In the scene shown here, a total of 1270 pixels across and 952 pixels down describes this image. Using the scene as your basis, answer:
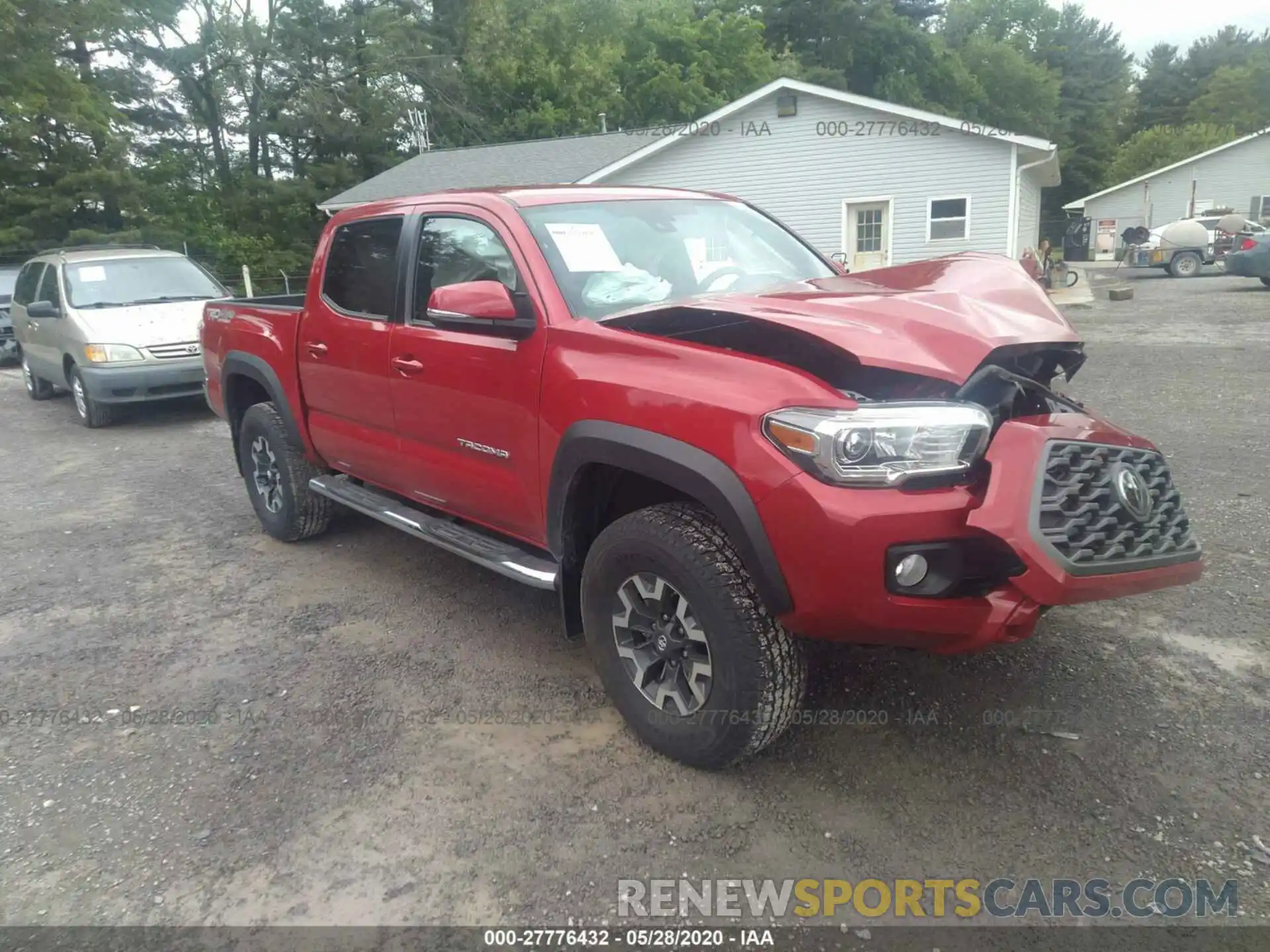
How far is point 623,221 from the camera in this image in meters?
3.87

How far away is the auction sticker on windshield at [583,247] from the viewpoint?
11.7 feet

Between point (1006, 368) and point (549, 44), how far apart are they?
40.5 metres

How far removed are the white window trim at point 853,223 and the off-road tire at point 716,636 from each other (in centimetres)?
1762

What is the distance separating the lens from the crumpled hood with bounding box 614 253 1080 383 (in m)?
2.66

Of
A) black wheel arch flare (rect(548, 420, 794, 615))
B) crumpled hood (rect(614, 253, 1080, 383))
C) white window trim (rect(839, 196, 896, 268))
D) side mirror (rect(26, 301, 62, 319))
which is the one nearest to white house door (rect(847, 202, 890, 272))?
white window trim (rect(839, 196, 896, 268))

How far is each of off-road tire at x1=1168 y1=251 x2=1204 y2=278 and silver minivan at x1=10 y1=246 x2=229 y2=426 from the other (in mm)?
26901

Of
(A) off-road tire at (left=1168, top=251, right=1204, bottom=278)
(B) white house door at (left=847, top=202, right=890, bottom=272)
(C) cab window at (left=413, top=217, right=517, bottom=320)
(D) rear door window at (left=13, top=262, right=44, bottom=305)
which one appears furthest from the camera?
(A) off-road tire at (left=1168, top=251, right=1204, bottom=278)

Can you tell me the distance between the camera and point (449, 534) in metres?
3.99

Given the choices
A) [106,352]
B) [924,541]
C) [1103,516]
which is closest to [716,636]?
[924,541]

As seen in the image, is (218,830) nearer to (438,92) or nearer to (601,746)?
(601,746)

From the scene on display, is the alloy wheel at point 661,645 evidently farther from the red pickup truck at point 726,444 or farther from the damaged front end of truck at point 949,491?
the damaged front end of truck at point 949,491

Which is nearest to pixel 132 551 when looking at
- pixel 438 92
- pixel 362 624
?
pixel 362 624

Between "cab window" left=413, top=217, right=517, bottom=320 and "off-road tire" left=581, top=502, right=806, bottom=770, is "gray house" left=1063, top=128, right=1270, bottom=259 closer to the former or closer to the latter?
"cab window" left=413, top=217, right=517, bottom=320

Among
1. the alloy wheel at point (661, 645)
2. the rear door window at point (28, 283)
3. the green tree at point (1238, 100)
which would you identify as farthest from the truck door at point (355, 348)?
the green tree at point (1238, 100)
